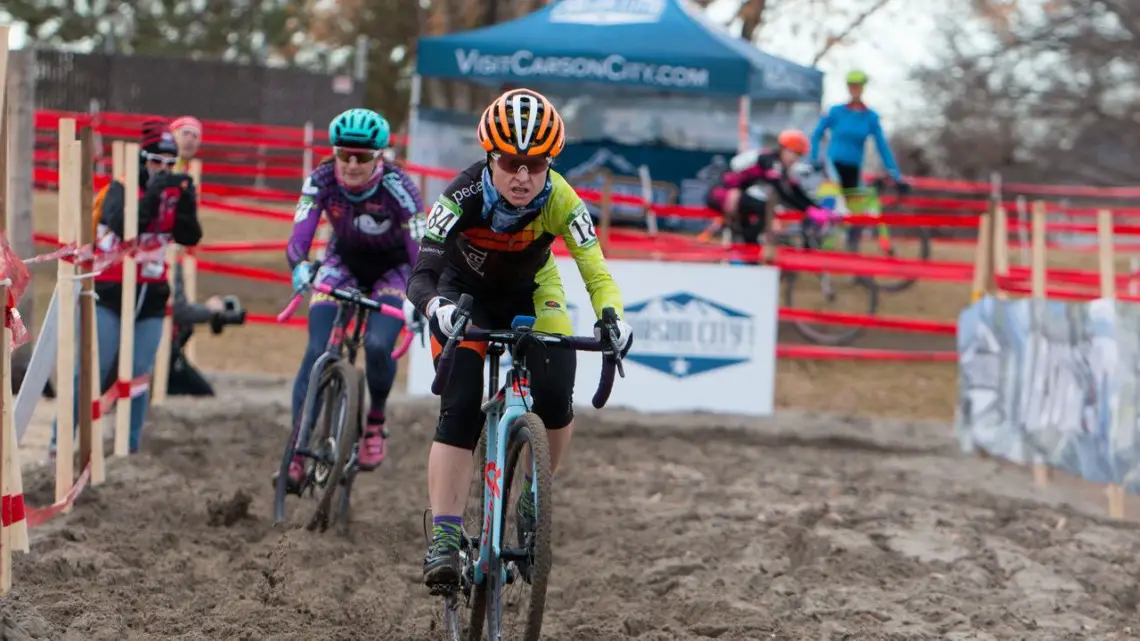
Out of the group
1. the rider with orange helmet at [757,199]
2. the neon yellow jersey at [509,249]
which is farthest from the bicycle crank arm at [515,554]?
the rider with orange helmet at [757,199]

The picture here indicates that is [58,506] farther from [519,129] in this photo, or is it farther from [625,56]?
[625,56]

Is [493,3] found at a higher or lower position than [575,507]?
higher

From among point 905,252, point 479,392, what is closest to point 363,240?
point 479,392

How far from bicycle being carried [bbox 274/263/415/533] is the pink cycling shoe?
32 centimetres

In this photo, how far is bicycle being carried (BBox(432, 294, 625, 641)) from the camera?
4.67m

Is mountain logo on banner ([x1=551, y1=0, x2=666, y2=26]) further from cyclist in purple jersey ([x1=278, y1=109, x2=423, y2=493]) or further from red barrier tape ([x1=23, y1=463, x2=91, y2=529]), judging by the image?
red barrier tape ([x1=23, y1=463, x2=91, y2=529])

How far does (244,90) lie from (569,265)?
53.2 feet

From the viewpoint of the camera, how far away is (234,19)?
3894 centimetres

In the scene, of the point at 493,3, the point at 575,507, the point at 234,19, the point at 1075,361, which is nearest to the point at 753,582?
the point at 575,507

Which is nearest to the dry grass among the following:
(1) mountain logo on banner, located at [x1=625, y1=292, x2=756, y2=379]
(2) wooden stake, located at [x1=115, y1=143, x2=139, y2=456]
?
(1) mountain logo on banner, located at [x1=625, y1=292, x2=756, y2=379]

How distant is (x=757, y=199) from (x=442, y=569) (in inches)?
382

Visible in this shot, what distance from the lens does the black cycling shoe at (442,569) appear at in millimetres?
5062

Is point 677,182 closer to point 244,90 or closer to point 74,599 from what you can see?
point 244,90

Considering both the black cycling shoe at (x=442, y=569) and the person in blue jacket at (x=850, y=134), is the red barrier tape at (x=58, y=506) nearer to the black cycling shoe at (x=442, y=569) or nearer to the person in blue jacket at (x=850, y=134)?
the black cycling shoe at (x=442, y=569)
